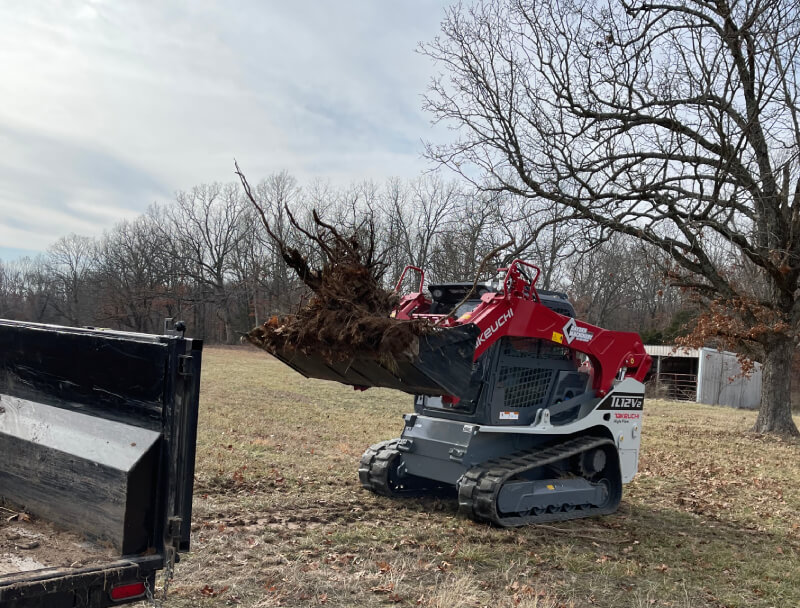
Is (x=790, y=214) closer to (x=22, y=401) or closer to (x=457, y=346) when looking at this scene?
(x=457, y=346)

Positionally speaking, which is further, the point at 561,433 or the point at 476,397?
the point at 561,433

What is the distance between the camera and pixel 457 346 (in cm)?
634

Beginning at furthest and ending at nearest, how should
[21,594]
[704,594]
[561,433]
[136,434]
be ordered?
1. [561,433]
2. [704,594]
3. [136,434]
4. [21,594]

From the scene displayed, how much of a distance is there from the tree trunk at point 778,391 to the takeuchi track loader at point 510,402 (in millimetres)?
10737

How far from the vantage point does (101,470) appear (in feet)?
10.6

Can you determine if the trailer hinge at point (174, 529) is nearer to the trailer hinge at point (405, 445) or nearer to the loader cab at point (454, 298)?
the trailer hinge at point (405, 445)

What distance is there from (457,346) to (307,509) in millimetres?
2264

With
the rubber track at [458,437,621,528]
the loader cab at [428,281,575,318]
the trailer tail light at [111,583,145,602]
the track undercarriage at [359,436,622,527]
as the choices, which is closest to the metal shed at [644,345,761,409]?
the track undercarriage at [359,436,622,527]

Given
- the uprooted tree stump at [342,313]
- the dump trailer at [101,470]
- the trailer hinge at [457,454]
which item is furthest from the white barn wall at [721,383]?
the dump trailer at [101,470]

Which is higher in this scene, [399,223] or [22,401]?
[399,223]

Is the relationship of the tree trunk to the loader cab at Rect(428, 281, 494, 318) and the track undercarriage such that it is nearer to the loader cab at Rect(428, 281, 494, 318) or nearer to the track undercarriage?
the track undercarriage

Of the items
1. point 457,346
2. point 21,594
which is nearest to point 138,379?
point 21,594

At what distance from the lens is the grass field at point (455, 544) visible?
4910 millimetres

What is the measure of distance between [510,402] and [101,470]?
15.2 feet
